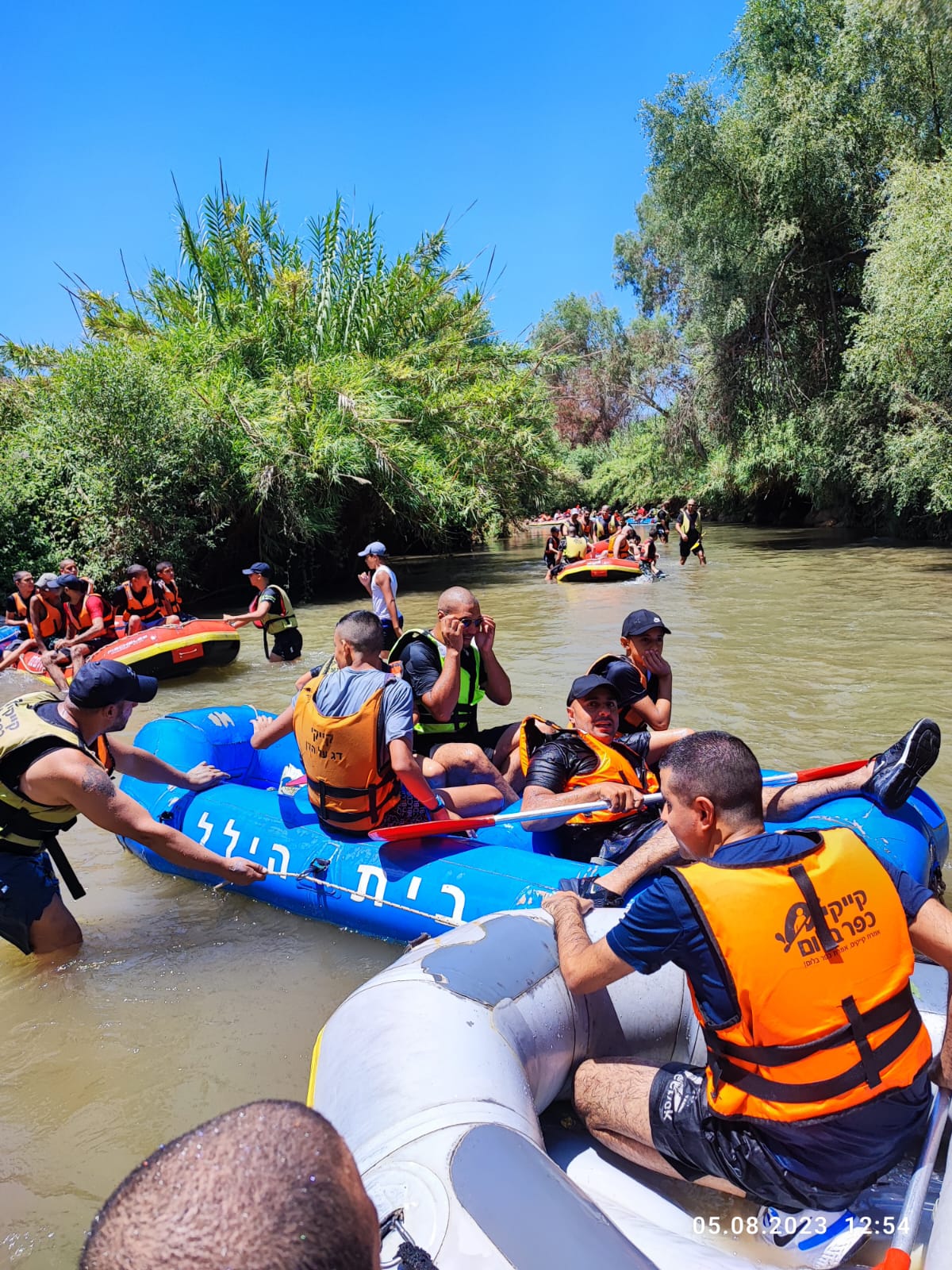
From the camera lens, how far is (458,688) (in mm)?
4391

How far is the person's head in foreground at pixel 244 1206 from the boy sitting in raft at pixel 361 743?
2.77m

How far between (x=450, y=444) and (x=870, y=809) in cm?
1577

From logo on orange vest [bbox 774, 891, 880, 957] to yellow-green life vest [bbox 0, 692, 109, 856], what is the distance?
8.44 feet

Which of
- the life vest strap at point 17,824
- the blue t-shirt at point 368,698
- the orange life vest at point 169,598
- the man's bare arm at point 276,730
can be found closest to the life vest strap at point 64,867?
the life vest strap at point 17,824

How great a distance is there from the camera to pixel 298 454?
603 inches

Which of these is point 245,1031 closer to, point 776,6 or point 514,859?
point 514,859

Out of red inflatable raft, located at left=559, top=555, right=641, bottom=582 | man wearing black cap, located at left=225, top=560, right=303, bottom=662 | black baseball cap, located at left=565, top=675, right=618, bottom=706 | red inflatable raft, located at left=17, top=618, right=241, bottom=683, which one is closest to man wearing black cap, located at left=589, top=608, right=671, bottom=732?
black baseball cap, located at left=565, top=675, right=618, bottom=706

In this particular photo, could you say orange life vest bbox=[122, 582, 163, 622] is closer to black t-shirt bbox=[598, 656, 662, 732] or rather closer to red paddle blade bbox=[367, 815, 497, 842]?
red paddle blade bbox=[367, 815, 497, 842]

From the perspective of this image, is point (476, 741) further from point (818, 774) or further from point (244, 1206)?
point (244, 1206)

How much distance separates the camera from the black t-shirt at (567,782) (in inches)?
145

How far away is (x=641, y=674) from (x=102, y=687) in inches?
99.7

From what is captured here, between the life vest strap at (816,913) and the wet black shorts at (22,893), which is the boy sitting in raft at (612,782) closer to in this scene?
the life vest strap at (816,913)

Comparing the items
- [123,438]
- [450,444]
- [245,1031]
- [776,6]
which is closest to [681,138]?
[776,6]

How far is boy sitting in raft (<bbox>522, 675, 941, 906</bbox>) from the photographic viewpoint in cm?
328
